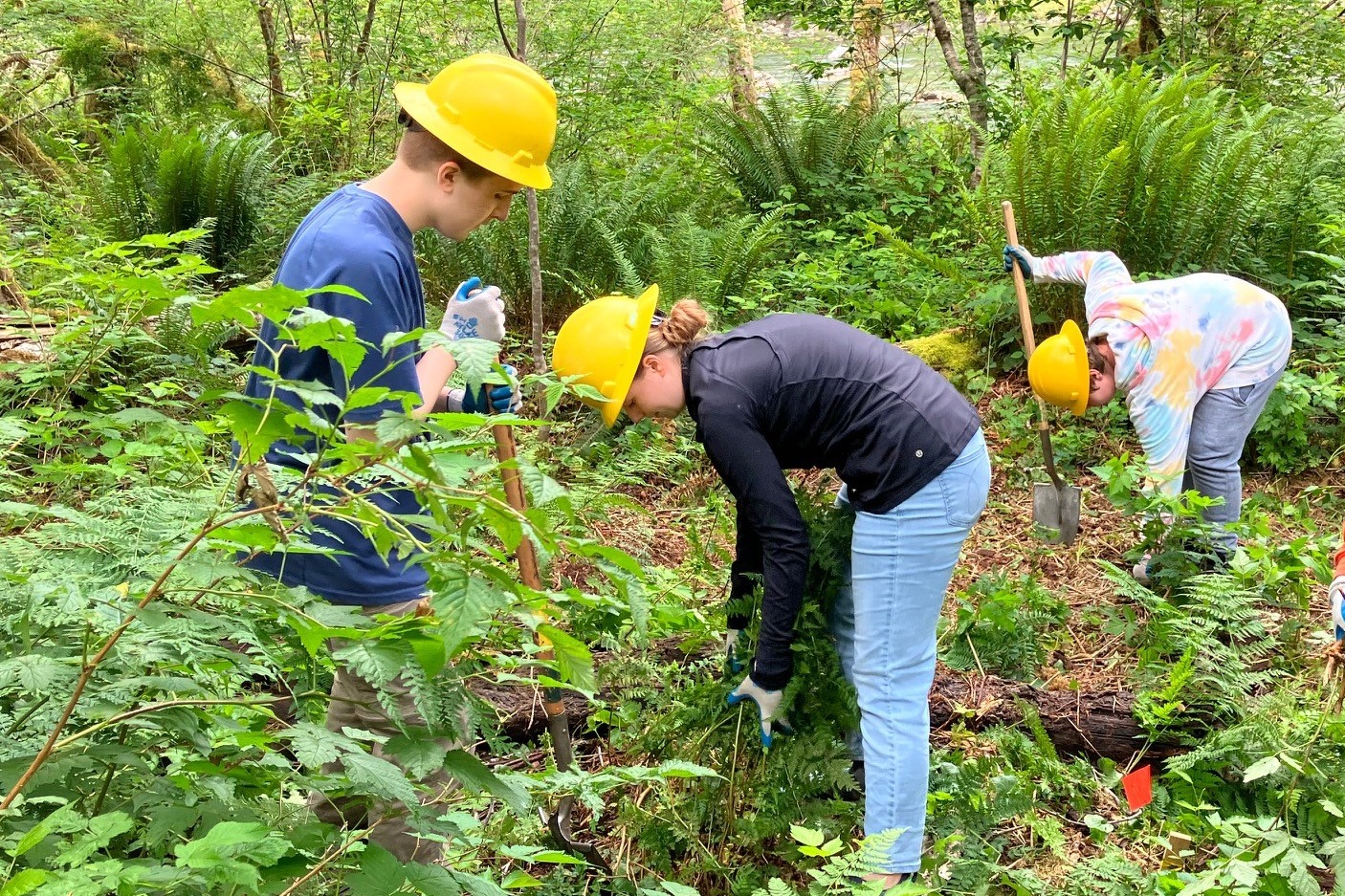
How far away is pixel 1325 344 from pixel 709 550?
11.7 feet

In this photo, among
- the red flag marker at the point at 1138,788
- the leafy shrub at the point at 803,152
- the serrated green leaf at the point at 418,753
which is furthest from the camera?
the leafy shrub at the point at 803,152

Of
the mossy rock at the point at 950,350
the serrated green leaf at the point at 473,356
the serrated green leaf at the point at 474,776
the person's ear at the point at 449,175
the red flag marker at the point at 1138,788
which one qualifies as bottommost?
the red flag marker at the point at 1138,788

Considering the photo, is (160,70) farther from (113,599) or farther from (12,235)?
(113,599)

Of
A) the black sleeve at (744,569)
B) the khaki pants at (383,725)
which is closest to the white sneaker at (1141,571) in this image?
the black sleeve at (744,569)

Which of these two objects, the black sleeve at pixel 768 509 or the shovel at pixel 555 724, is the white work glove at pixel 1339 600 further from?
the shovel at pixel 555 724

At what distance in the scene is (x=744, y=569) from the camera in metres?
2.81

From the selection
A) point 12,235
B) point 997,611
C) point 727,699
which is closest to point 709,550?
point 997,611

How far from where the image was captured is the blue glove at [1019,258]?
5105 mm

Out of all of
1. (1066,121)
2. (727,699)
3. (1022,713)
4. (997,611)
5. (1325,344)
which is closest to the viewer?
(727,699)

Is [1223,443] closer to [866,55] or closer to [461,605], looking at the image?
[461,605]

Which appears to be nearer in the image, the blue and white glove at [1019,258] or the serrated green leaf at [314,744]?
the serrated green leaf at [314,744]

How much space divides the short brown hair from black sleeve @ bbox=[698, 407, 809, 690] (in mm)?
755

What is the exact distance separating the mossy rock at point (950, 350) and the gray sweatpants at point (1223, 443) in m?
1.72

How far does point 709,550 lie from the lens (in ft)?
14.6
